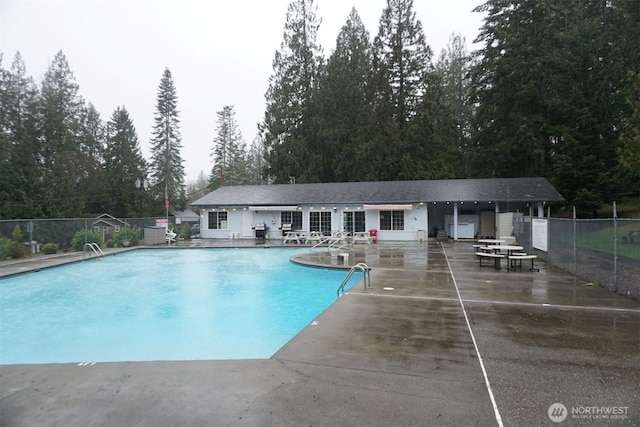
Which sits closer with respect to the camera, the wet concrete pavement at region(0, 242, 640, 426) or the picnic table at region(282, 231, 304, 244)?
the wet concrete pavement at region(0, 242, 640, 426)

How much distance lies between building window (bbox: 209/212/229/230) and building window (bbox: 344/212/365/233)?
26.8 ft

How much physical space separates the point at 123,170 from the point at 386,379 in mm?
44696

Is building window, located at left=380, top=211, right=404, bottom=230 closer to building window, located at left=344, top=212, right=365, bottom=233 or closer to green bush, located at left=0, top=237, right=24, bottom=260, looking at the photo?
building window, located at left=344, top=212, right=365, bottom=233

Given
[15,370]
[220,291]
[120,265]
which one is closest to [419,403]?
[15,370]

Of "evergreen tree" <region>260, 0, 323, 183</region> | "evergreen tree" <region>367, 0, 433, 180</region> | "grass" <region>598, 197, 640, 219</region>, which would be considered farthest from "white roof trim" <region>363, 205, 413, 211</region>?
"evergreen tree" <region>260, 0, 323, 183</region>

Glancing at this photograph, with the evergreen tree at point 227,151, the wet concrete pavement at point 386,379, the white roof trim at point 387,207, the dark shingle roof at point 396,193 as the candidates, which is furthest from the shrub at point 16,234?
the evergreen tree at point 227,151

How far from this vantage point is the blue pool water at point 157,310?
645 centimetres

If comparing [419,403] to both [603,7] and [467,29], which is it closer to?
[603,7]

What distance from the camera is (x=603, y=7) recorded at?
90.0ft

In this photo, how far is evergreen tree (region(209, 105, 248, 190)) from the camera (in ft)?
180

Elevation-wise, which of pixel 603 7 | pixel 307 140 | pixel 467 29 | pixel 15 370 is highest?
pixel 467 29

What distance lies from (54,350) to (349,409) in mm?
6178

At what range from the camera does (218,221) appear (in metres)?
25.3

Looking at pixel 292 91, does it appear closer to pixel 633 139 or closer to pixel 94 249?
pixel 94 249
